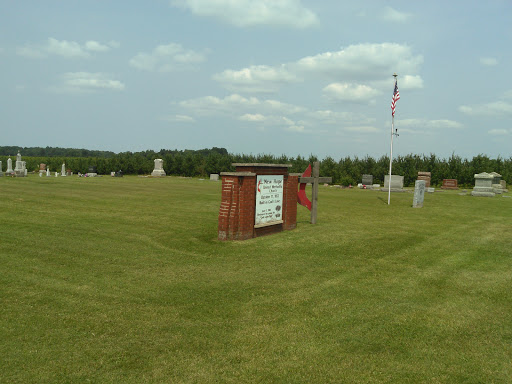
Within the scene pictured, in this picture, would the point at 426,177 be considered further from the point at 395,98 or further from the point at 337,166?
the point at 395,98

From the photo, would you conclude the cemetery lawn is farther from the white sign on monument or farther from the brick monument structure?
the white sign on monument

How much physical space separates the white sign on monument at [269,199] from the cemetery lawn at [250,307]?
2.48 feet

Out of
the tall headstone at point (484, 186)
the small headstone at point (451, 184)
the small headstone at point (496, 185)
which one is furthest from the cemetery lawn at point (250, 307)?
the small headstone at point (451, 184)

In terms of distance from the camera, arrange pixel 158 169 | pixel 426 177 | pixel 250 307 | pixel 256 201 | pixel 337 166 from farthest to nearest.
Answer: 1. pixel 158 169
2. pixel 337 166
3. pixel 426 177
4. pixel 256 201
5. pixel 250 307

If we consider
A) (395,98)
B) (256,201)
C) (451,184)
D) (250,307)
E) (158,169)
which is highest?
(395,98)

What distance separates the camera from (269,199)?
487 inches

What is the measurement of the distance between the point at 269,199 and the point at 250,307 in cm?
646

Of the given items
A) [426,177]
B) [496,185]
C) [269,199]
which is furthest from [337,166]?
[269,199]

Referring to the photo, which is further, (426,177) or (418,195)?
(426,177)

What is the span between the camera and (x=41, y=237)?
10.3m

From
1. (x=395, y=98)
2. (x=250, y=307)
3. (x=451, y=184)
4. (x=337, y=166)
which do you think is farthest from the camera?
(x=337, y=166)

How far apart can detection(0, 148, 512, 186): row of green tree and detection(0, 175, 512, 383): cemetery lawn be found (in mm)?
31215

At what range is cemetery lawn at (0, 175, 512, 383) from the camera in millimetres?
4332

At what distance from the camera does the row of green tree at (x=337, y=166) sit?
142 ft
